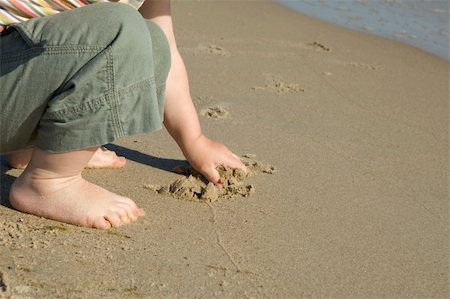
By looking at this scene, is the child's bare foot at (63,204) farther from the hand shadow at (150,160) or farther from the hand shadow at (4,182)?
the hand shadow at (150,160)

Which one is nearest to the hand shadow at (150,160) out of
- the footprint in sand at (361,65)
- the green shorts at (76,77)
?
the green shorts at (76,77)

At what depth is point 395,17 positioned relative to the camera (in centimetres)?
568

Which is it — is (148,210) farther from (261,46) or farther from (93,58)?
(261,46)

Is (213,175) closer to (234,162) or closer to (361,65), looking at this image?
(234,162)

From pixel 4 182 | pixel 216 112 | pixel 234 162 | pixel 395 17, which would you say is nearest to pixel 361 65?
pixel 216 112

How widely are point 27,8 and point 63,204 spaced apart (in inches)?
20.9

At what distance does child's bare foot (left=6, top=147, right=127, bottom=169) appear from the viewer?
2.39m

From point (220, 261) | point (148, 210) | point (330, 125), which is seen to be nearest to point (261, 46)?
point (330, 125)

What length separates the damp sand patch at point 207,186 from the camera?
2.30m

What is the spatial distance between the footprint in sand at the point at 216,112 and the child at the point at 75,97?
930 millimetres

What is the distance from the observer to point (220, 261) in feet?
6.19

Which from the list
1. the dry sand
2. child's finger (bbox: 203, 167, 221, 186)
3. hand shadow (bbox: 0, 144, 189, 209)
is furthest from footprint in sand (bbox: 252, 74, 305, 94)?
child's finger (bbox: 203, 167, 221, 186)

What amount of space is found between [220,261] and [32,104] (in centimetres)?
63

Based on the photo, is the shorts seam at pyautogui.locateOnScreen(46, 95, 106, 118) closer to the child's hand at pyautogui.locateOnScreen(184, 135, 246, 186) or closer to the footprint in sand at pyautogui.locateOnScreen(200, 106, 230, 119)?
the child's hand at pyautogui.locateOnScreen(184, 135, 246, 186)
